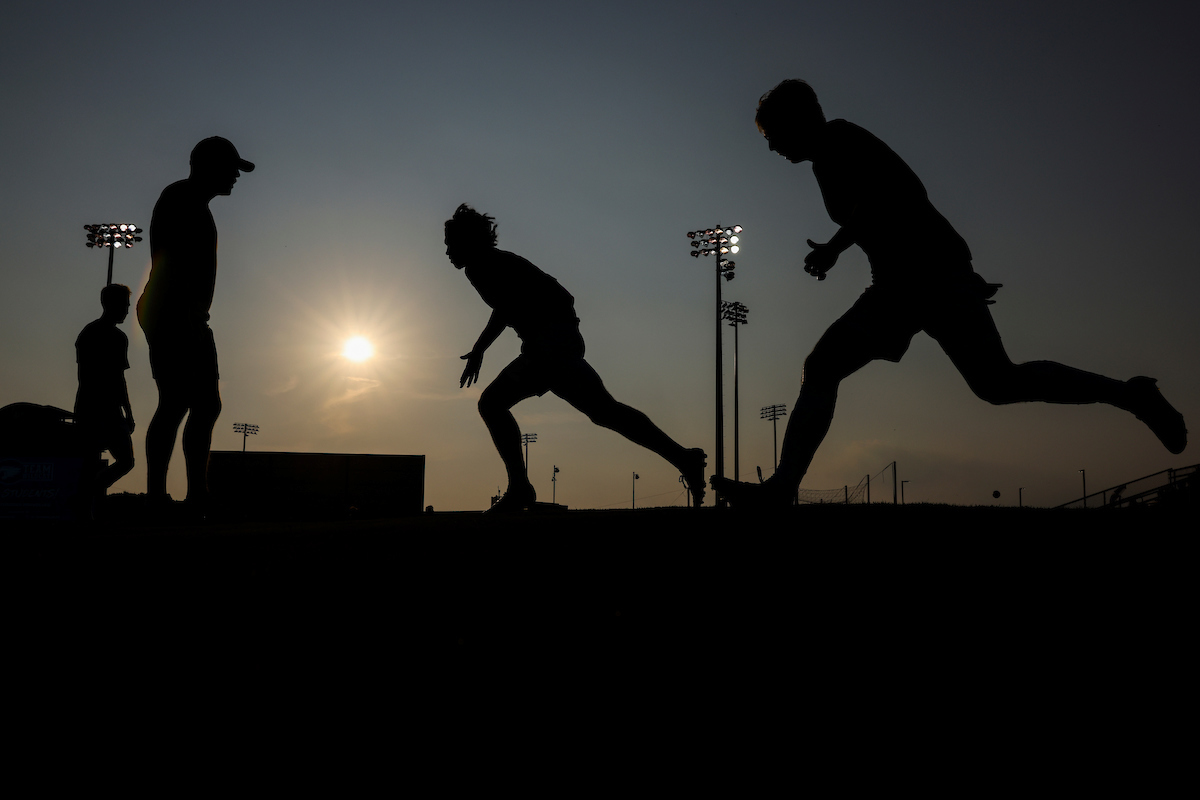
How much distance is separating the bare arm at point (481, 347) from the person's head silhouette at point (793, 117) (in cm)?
245

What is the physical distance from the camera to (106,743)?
1.53 meters

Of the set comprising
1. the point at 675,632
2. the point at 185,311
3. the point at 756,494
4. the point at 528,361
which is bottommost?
the point at 675,632

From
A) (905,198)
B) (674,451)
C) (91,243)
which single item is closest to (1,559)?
(674,451)

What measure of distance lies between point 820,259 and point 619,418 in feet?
5.64

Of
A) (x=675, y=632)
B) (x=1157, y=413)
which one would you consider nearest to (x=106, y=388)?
(x=675, y=632)

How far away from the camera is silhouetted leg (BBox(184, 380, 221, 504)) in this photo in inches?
190

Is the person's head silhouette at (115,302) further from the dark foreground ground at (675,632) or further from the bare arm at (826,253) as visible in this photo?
the bare arm at (826,253)

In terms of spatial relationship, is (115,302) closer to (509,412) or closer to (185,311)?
(185,311)

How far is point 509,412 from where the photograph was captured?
525 cm

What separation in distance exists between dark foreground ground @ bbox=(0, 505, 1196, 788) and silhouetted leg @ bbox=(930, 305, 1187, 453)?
39.9 inches

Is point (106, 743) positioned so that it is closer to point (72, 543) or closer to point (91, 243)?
point (72, 543)

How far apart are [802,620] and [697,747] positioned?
526 mm

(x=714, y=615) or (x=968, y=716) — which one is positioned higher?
(x=714, y=615)

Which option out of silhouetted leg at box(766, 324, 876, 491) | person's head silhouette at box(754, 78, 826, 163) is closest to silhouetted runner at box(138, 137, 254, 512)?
person's head silhouette at box(754, 78, 826, 163)
